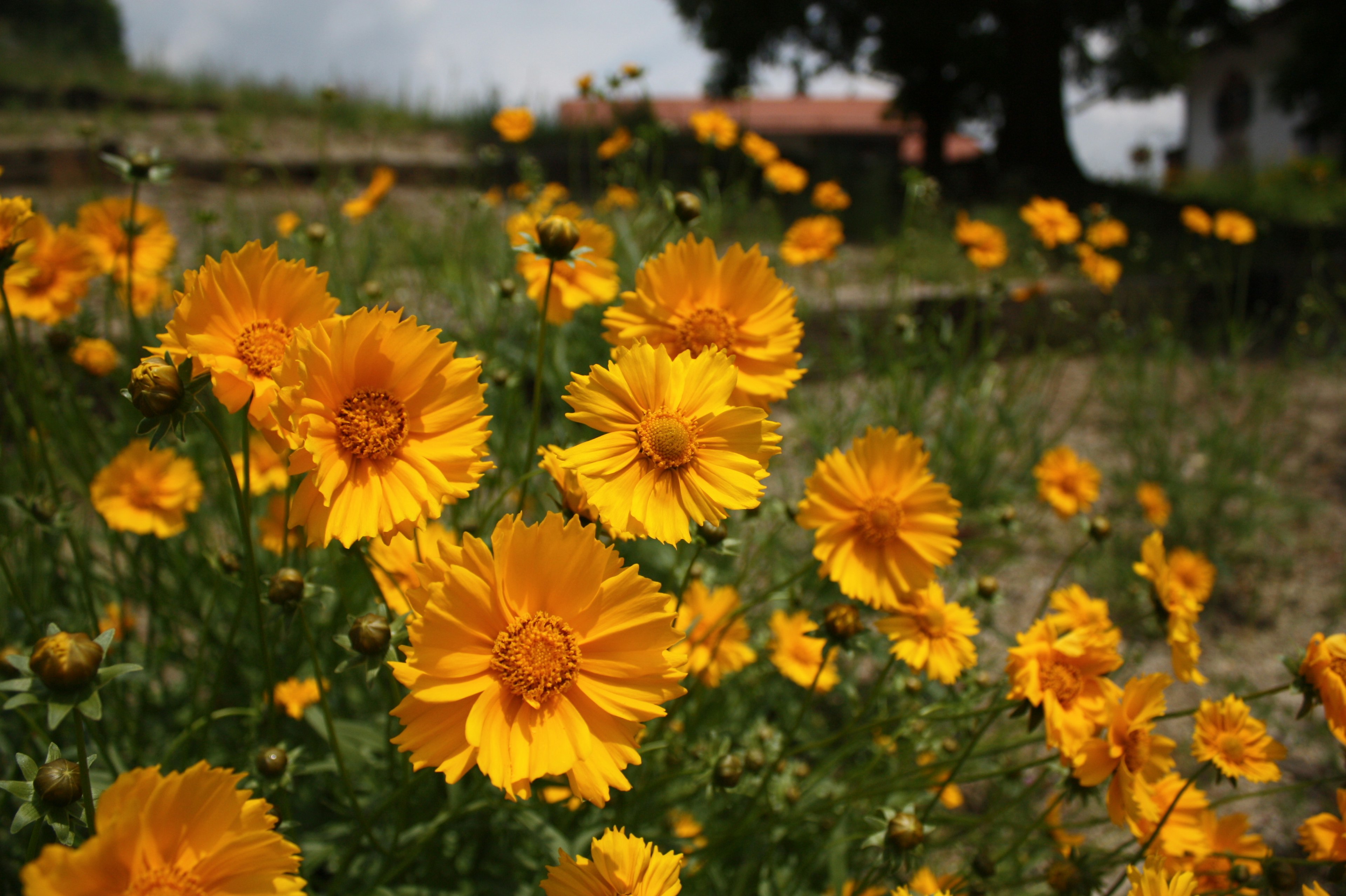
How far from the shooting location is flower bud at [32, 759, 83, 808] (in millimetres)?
623

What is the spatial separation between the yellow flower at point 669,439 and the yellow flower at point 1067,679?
1.26 ft

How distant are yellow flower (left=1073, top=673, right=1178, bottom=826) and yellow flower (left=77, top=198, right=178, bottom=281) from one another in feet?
5.84

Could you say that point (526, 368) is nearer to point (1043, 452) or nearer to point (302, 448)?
point (302, 448)

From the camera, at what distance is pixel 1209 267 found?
4.49 meters

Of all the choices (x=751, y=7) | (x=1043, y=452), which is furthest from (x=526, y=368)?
(x=751, y=7)

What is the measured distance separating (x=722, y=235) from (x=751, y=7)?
3630 millimetres

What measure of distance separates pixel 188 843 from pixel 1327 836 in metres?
→ 1.21

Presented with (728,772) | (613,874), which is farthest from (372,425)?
(728,772)

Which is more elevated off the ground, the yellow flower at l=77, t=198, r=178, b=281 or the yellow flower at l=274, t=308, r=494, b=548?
the yellow flower at l=77, t=198, r=178, b=281

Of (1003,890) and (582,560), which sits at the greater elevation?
(582,560)

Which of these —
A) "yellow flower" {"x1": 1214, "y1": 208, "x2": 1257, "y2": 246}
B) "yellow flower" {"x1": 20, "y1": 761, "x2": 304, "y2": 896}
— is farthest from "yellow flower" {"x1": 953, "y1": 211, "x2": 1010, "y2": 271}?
"yellow flower" {"x1": 20, "y1": 761, "x2": 304, "y2": 896}

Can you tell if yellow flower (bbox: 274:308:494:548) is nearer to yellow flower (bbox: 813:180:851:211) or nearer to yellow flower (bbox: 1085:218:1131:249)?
yellow flower (bbox: 813:180:851:211)

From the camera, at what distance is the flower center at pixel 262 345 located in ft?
2.51

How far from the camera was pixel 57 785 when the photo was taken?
0.62 m
